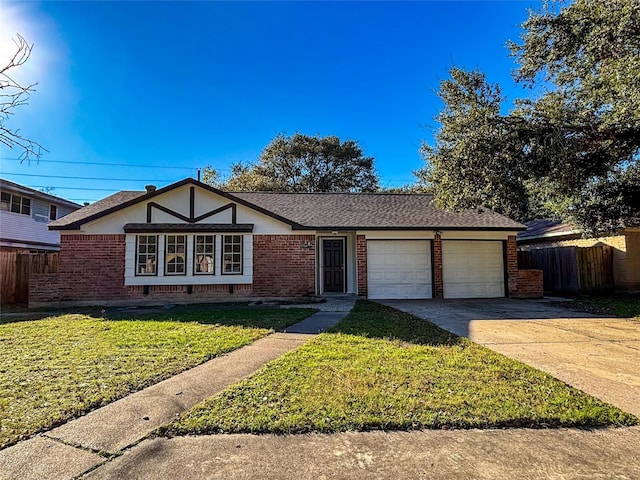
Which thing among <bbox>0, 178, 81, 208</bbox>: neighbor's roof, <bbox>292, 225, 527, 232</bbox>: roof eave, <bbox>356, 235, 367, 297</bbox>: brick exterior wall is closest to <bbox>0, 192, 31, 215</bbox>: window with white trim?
<bbox>0, 178, 81, 208</bbox>: neighbor's roof

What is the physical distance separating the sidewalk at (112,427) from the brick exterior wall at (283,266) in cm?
737

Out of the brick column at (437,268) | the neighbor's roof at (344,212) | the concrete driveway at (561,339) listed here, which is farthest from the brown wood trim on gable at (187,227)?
the brick column at (437,268)

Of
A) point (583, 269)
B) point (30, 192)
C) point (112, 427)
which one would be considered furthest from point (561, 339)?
point (30, 192)

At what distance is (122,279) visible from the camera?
1198cm

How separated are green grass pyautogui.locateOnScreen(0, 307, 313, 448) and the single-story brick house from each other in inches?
106

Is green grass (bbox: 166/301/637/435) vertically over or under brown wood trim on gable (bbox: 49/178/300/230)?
under

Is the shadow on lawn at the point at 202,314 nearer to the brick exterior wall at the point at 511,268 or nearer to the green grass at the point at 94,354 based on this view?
the green grass at the point at 94,354

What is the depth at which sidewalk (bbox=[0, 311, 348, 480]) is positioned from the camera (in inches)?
105

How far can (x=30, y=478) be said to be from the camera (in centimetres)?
252

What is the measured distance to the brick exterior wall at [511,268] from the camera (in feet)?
44.7

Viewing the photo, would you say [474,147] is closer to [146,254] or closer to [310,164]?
[146,254]

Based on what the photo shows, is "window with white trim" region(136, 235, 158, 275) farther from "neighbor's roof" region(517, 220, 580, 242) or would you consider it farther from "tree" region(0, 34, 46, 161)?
"neighbor's roof" region(517, 220, 580, 242)

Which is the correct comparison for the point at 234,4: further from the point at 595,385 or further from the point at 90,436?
the point at 595,385

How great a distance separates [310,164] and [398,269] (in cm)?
2155
